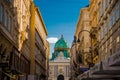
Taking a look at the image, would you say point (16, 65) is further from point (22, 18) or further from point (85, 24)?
point (85, 24)

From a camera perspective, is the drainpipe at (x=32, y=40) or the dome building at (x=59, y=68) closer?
the drainpipe at (x=32, y=40)

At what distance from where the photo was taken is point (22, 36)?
6062cm

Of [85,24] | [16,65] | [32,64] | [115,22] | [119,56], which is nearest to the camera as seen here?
[119,56]

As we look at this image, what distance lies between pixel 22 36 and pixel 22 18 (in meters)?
3.33

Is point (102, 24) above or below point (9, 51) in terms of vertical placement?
above

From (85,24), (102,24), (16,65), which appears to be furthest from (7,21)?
(85,24)

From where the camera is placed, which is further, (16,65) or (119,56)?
(16,65)

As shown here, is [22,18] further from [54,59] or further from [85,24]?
[54,59]

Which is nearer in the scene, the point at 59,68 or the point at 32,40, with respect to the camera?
the point at 32,40

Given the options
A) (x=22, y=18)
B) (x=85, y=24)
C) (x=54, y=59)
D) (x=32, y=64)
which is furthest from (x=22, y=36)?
(x=54, y=59)

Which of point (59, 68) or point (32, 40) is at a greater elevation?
point (32, 40)

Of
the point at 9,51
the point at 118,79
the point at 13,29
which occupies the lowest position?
the point at 118,79

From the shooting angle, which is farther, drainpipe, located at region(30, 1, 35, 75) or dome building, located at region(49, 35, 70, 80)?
dome building, located at region(49, 35, 70, 80)

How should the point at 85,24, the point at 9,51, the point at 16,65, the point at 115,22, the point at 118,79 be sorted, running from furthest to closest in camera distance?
1. the point at 85,24
2. the point at 16,65
3. the point at 9,51
4. the point at 115,22
5. the point at 118,79
